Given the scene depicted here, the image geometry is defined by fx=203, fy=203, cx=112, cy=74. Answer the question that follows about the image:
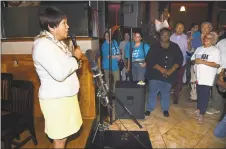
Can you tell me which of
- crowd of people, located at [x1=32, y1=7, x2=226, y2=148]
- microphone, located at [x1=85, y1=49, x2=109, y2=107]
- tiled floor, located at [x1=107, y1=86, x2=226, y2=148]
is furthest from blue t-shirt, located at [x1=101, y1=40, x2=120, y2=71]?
microphone, located at [x1=85, y1=49, x2=109, y2=107]

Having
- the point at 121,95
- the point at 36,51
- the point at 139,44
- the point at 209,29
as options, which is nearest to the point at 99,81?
the point at 36,51

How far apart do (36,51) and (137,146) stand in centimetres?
181

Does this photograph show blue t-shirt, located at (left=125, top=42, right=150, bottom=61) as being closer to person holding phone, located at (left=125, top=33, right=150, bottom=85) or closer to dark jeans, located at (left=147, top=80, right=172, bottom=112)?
person holding phone, located at (left=125, top=33, right=150, bottom=85)

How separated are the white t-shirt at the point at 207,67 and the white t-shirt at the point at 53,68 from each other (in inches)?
86.6

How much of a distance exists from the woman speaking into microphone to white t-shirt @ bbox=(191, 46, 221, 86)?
7.07ft

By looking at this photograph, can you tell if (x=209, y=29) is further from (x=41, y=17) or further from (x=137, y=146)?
(x=41, y=17)

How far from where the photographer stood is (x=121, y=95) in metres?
3.48

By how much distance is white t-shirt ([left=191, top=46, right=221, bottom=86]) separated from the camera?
303 cm

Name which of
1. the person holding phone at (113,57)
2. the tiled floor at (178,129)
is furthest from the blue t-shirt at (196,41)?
the person holding phone at (113,57)

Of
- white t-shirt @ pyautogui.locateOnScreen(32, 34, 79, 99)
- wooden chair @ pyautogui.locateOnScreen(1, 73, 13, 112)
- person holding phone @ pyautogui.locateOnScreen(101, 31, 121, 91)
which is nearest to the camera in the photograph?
white t-shirt @ pyautogui.locateOnScreen(32, 34, 79, 99)

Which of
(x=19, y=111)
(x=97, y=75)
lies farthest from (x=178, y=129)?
(x=19, y=111)

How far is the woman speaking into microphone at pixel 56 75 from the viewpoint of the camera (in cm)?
156

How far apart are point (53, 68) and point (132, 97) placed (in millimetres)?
2136

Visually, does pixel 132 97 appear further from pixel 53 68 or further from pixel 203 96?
pixel 53 68
